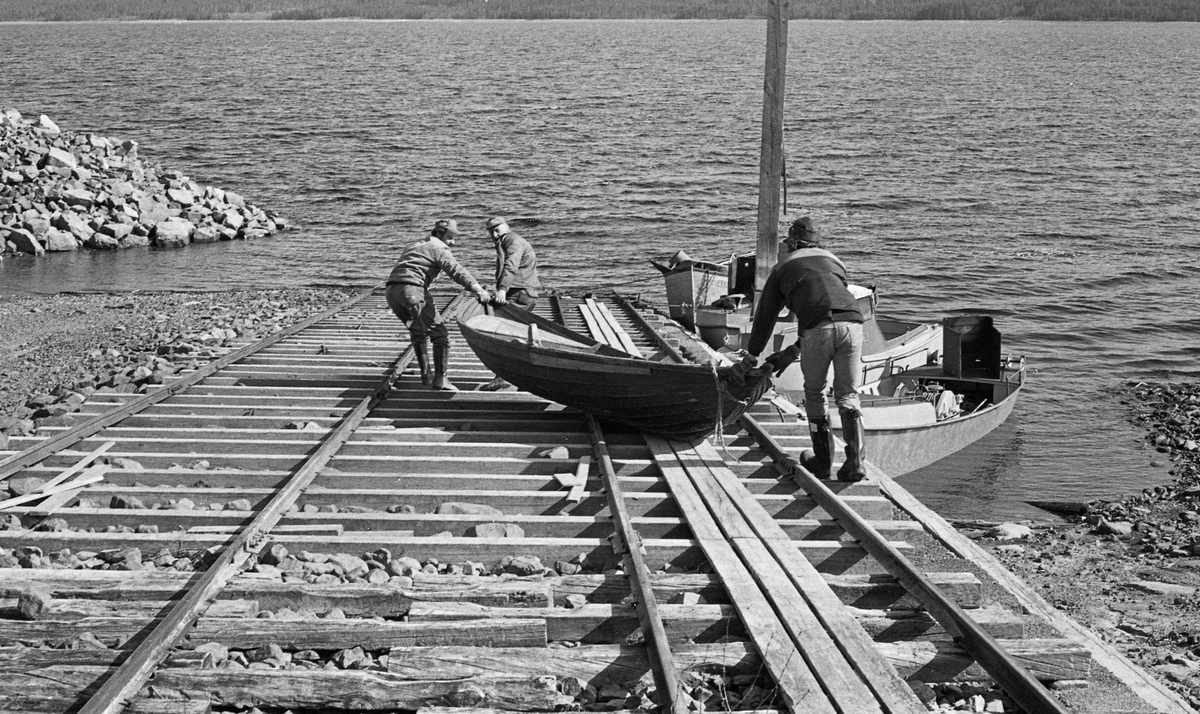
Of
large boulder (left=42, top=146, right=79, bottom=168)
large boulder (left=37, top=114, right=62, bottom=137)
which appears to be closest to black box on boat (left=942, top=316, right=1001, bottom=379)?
large boulder (left=42, top=146, right=79, bottom=168)

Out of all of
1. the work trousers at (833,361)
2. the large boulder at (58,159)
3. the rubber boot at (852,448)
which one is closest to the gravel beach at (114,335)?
the work trousers at (833,361)

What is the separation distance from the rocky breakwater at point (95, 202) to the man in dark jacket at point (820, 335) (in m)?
26.8

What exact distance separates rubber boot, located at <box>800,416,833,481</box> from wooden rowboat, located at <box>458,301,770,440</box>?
0.59 m

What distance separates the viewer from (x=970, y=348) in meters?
20.6

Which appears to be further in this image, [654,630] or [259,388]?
[259,388]

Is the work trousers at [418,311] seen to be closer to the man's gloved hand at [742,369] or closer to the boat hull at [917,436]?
the man's gloved hand at [742,369]

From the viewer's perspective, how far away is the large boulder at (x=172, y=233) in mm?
33094

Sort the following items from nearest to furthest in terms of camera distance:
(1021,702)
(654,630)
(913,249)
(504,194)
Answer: (1021,702) < (654,630) < (913,249) < (504,194)

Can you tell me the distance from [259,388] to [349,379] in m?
1.04

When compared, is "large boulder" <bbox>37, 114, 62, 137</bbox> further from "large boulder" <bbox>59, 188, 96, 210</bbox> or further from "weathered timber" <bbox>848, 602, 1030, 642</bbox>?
"weathered timber" <bbox>848, 602, 1030, 642</bbox>

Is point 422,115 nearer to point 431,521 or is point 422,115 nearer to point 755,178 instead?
point 755,178

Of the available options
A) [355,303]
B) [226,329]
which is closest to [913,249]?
[355,303]

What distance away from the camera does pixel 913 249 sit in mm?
36562

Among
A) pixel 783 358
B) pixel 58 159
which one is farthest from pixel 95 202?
pixel 783 358
